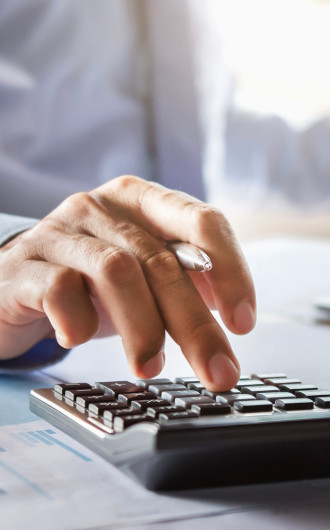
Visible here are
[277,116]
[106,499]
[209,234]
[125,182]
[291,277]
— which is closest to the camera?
[106,499]

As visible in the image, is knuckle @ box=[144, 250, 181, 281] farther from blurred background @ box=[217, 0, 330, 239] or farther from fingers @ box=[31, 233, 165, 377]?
blurred background @ box=[217, 0, 330, 239]

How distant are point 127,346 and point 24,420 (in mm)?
84

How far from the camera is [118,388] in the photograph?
0.32m

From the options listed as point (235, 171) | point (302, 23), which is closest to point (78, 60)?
point (235, 171)

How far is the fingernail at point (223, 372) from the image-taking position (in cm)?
32

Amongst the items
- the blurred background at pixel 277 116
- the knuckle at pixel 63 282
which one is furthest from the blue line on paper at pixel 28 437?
the blurred background at pixel 277 116

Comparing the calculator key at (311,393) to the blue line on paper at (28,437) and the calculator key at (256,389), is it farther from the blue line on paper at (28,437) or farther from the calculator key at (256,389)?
the blue line on paper at (28,437)

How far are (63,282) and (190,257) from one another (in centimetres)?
10

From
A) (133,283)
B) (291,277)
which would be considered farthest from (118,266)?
(291,277)

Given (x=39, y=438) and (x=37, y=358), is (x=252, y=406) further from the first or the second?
(x=37, y=358)

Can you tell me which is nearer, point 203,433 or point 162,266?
point 203,433

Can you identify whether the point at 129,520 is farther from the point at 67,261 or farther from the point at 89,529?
the point at 67,261

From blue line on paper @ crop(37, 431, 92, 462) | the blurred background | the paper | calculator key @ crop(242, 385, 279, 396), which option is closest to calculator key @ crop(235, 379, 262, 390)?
calculator key @ crop(242, 385, 279, 396)

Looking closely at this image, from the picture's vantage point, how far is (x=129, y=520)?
0.20 metres
